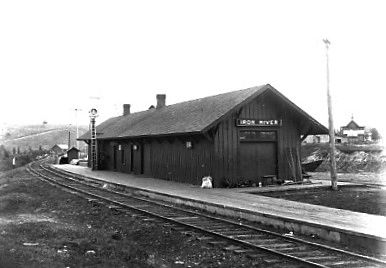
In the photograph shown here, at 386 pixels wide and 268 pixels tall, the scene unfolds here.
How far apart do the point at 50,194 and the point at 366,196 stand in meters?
12.4

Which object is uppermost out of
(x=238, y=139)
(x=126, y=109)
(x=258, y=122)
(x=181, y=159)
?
(x=126, y=109)

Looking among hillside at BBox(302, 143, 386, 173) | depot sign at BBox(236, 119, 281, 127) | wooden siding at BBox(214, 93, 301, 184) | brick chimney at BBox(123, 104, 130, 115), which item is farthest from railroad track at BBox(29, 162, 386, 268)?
brick chimney at BBox(123, 104, 130, 115)

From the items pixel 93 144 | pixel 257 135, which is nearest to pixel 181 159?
pixel 257 135

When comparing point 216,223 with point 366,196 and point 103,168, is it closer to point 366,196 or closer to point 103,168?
point 366,196

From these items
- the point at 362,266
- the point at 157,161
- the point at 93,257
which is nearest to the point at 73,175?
the point at 157,161

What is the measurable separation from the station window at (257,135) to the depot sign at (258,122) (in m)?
0.35

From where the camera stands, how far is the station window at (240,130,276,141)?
18.4m

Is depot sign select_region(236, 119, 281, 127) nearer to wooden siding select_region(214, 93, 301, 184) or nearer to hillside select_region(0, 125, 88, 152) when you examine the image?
wooden siding select_region(214, 93, 301, 184)

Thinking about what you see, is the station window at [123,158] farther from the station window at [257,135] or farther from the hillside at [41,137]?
the hillside at [41,137]

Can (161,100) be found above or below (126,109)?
below

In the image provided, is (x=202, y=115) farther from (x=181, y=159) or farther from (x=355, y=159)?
(x=355, y=159)

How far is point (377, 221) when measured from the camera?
9398 millimetres

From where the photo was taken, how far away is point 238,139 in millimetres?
18094

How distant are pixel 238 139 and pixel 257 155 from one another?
4.38 feet
